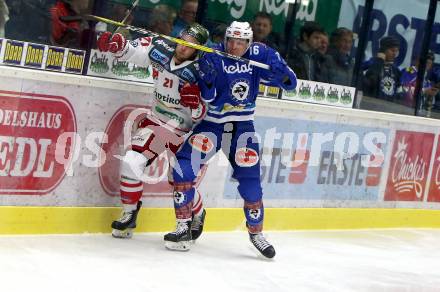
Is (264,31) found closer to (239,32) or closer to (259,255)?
(239,32)

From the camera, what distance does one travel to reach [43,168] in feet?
20.1

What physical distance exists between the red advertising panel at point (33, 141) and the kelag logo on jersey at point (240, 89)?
3.55 ft

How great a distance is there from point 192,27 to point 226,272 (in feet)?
5.34

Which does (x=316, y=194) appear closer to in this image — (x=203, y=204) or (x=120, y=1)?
(x=203, y=204)

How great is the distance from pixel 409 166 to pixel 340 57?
131cm

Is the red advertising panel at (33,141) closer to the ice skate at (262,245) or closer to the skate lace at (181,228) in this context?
the skate lace at (181,228)

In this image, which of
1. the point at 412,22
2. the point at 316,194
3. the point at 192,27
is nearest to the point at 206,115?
the point at 192,27

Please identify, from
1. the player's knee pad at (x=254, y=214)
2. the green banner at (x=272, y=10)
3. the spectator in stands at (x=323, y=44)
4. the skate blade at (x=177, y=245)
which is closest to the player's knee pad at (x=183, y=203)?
the skate blade at (x=177, y=245)

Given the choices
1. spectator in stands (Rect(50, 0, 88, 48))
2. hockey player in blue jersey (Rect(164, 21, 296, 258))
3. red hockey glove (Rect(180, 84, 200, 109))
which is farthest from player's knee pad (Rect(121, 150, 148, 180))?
spectator in stands (Rect(50, 0, 88, 48))

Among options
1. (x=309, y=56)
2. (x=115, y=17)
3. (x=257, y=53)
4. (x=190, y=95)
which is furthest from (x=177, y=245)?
(x=309, y=56)

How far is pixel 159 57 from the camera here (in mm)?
6289

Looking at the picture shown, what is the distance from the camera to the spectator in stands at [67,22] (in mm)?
6102

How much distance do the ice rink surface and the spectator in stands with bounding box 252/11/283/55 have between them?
1557mm

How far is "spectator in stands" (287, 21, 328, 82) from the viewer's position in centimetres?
800
